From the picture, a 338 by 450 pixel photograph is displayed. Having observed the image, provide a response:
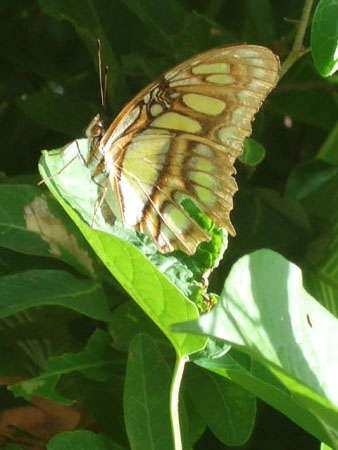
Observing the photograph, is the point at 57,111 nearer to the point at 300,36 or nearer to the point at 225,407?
the point at 300,36

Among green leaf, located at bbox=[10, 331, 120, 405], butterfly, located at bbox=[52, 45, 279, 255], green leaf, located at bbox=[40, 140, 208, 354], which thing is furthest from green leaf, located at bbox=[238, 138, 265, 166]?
green leaf, located at bbox=[10, 331, 120, 405]

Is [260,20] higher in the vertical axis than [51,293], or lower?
higher

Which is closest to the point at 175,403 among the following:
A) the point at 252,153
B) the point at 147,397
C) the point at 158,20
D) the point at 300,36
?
the point at 147,397

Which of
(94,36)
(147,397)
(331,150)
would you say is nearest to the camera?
(147,397)

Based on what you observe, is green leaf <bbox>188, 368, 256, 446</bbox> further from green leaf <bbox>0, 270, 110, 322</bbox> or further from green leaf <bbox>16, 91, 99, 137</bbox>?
green leaf <bbox>16, 91, 99, 137</bbox>

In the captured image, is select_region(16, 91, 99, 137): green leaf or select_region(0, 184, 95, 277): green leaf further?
select_region(16, 91, 99, 137): green leaf

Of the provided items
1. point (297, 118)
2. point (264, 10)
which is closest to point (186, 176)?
point (264, 10)

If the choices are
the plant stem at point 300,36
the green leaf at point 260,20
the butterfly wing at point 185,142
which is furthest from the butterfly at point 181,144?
the green leaf at point 260,20
